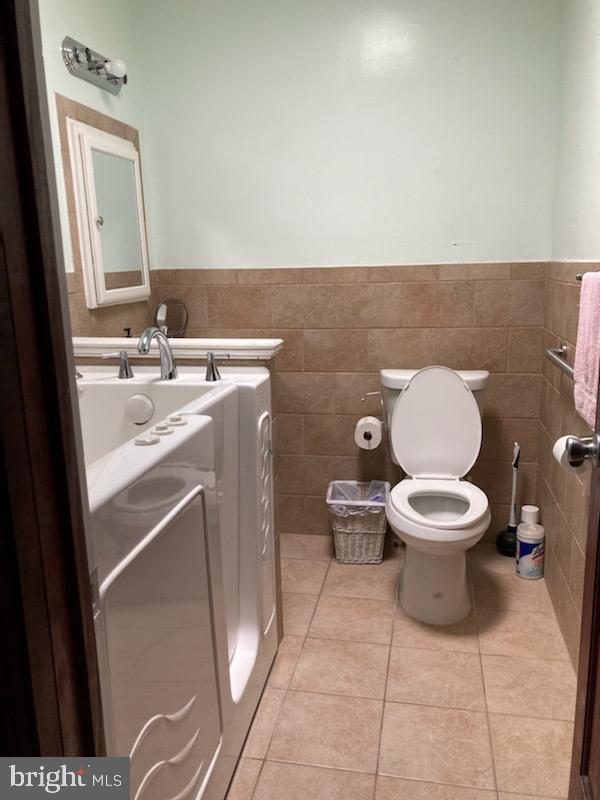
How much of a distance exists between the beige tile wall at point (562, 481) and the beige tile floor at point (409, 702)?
0.47 ft

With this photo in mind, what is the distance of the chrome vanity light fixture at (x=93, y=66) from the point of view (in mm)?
2199

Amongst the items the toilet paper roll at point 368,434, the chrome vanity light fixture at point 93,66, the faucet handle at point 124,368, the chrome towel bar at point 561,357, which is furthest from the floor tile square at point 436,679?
the chrome vanity light fixture at point 93,66

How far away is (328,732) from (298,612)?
2.11ft

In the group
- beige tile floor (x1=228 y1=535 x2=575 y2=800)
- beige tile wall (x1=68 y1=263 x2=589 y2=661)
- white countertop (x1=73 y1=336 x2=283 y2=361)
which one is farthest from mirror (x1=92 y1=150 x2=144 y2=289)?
beige tile floor (x1=228 y1=535 x2=575 y2=800)

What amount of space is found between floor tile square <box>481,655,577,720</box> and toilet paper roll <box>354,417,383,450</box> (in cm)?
96

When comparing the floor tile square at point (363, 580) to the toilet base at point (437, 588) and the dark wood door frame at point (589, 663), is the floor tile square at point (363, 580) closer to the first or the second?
the toilet base at point (437, 588)

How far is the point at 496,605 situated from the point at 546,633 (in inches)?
8.7

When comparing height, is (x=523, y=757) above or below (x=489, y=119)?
below

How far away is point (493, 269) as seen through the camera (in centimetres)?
269

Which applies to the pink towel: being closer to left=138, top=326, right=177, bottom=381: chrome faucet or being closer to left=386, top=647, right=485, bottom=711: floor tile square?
left=386, top=647, right=485, bottom=711: floor tile square

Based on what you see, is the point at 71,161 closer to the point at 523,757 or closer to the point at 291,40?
the point at 291,40

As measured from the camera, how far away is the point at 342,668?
2107 mm

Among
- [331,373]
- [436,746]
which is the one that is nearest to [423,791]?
[436,746]

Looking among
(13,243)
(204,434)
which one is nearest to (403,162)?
(204,434)
